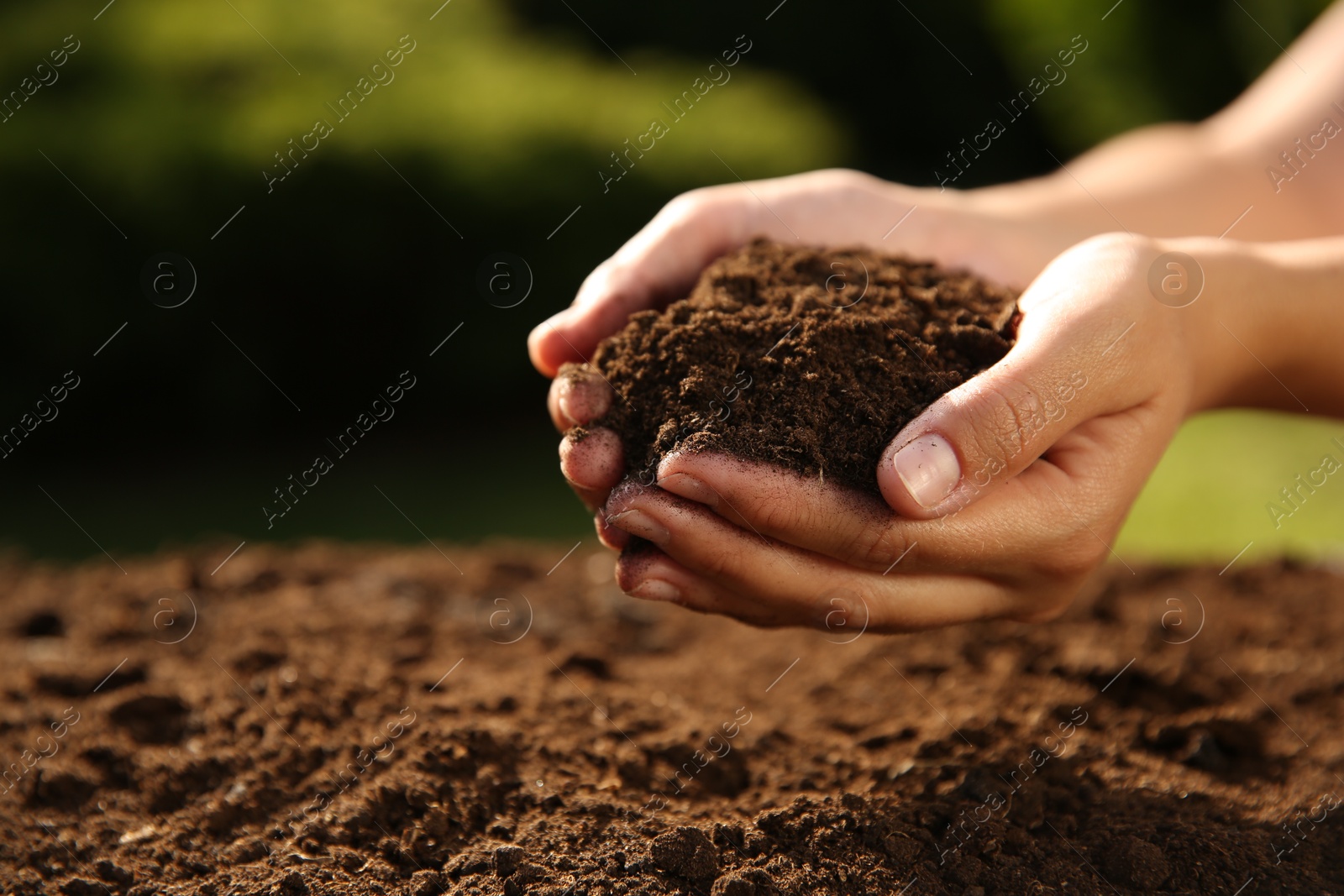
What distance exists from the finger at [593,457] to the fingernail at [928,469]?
0.51 metres

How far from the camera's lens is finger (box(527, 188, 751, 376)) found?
2277 mm

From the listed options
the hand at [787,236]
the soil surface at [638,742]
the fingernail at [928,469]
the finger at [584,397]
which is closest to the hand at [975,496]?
the fingernail at [928,469]

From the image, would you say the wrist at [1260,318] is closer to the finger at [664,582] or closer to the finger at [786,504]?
the finger at [786,504]

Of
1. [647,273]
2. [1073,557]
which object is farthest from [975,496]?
[647,273]

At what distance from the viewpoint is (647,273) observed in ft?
7.78

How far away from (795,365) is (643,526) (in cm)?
41

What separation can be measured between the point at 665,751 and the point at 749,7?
31.1ft

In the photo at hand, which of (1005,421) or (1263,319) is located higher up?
(1005,421)

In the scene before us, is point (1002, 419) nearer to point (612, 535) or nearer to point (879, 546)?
point (879, 546)

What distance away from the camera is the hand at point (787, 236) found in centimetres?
230

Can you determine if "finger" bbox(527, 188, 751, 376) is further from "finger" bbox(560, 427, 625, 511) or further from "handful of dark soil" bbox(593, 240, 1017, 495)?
"finger" bbox(560, 427, 625, 511)

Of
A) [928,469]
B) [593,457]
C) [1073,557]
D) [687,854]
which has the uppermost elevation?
[593,457]

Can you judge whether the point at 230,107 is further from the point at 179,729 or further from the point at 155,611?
the point at 179,729

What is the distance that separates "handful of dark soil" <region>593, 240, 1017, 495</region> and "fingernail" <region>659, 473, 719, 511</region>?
6cm
